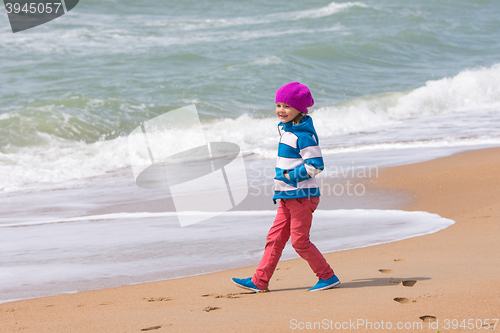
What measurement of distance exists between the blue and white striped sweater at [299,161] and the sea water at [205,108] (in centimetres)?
122

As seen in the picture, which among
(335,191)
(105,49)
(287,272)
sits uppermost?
(105,49)

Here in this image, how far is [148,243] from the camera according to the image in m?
4.79

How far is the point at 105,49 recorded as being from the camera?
20.6 m

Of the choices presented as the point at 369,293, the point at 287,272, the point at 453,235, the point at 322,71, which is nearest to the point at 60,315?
the point at 287,272

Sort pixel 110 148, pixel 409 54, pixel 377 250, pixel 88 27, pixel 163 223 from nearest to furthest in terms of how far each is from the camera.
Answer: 1. pixel 377 250
2. pixel 163 223
3. pixel 110 148
4. pixel 409 54
5. pixel 88 27

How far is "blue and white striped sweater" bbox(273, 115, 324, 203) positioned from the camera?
3.12 meters

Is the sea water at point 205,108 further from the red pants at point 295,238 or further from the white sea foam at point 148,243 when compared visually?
the red pants at point 295,238

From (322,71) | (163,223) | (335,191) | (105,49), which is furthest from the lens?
(105,49)

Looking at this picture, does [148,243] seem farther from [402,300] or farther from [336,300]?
[402,300]

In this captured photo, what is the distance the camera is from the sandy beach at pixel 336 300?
2600 mm

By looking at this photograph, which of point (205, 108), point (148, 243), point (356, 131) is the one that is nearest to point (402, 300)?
point (148, 243)

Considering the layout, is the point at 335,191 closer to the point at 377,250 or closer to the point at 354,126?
the point at 377,250

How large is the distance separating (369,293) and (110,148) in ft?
27.2

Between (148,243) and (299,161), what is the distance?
214 cm
